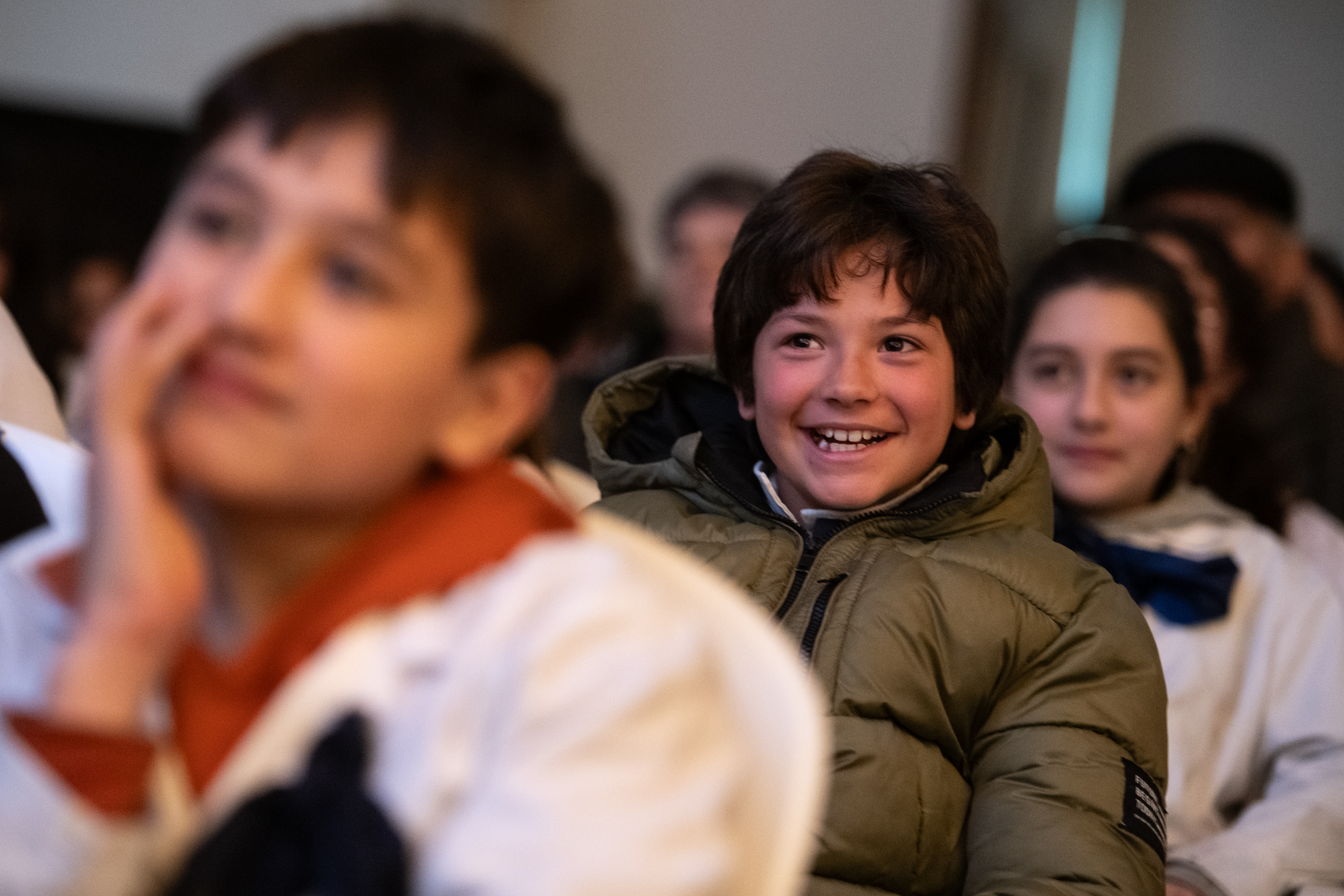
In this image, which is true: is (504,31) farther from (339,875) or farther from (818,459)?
(339,875)

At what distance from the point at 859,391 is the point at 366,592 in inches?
27.7

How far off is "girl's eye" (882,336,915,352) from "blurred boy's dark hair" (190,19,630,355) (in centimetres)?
58

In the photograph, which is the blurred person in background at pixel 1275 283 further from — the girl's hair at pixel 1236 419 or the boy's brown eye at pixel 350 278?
the boy's brown eye at pixel 350 278

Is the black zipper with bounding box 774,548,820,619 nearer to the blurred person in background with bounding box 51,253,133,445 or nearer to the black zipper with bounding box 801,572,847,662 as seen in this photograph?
the black zipper with bounding box 801,572,847,662

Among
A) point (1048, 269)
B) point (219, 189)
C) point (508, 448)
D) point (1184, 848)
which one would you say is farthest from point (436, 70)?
point (1048, 269)

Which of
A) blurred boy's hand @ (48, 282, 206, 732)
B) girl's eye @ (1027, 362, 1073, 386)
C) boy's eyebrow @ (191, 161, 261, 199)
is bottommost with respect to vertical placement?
girl's eye @ (1027, 362, 1073, 386)

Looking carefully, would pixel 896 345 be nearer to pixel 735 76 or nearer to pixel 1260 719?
pixel 1260 719

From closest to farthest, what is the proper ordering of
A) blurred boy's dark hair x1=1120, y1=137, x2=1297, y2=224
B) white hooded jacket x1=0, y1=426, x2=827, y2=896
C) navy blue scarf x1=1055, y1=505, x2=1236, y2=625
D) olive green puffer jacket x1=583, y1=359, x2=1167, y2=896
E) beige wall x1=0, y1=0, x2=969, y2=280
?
white hooded jacket x1=0, y1=426, x2=827, y2=896 → olive green puffer jacket x1=583, y1=359, x2=1167, y2=896 → navy blue scarf x1=1055, y1=505, x2=1236, y2=625 → blurred boy's dark hair x1=1120, y1=137, x2=1297, y2=224 → beige wall x1=0, y1=0, x2=969, y2=280

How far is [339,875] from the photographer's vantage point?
2.09 feet

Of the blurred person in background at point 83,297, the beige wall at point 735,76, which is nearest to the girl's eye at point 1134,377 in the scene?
the blurred person in background at point 83,297

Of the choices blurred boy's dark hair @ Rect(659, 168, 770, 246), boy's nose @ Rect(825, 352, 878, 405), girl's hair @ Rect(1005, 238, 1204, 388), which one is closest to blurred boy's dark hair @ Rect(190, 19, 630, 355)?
boy's nose @ Rect(825, 352, 878, 405)

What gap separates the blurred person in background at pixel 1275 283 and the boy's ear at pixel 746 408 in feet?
3.64

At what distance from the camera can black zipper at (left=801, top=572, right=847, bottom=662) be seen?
4.14 ft

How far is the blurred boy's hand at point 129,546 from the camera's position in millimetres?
679
